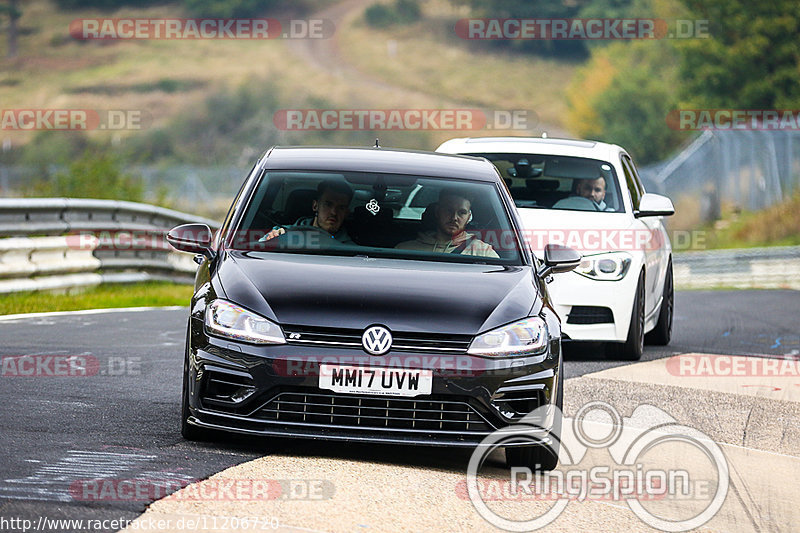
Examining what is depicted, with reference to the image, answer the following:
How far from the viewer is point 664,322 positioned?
13.0m

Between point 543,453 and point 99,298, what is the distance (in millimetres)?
9849

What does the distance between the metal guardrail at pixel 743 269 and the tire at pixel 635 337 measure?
48.7ft

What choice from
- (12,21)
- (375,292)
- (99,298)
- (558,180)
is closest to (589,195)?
(558,180)

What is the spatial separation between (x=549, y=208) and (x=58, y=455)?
20.7ft

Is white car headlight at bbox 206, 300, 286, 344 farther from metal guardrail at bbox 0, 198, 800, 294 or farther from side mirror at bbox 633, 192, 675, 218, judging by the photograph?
metal guardrail at bbox 0, 198, 800, 294

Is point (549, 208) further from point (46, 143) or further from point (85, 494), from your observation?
point (46, 143)

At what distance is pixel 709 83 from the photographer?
6975 centimetres

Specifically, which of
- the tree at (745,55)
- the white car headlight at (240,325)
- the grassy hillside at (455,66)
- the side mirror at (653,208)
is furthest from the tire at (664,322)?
the grassy hillside at (455,66)

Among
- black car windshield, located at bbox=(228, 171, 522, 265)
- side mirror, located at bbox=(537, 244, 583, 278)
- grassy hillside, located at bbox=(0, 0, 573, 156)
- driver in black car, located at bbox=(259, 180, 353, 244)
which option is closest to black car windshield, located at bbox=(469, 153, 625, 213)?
side mirror, located at bbox=(537, 244, 583, 278)

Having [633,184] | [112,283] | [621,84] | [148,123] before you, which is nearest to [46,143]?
[148,123]

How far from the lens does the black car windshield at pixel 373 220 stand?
7.44 m

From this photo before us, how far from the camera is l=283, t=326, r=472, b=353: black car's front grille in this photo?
251 inches

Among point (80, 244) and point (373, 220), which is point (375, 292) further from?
point (80, 244)

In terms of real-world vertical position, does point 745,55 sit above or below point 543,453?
above
